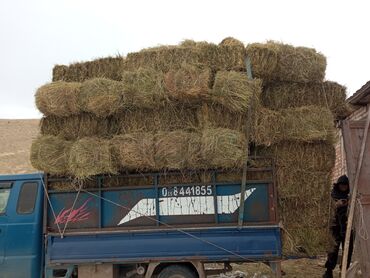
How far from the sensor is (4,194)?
7.37m

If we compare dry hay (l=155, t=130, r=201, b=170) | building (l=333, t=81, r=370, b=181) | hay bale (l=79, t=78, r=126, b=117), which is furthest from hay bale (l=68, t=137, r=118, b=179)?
building (l=333, t=81, r=370, b=181)

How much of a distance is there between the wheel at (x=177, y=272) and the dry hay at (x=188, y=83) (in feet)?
8.56

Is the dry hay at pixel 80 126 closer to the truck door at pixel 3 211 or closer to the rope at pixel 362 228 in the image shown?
the truck door at pixel 3 211

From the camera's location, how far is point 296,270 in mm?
9297

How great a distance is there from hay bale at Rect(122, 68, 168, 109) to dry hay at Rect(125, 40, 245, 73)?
282 millimetres

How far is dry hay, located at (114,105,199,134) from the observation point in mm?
7031

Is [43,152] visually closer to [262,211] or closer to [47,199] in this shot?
[47,199]

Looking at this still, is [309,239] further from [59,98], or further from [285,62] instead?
[59,98]

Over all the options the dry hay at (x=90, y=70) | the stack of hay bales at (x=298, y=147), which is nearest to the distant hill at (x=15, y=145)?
the dry hay at (x=90, y=70)

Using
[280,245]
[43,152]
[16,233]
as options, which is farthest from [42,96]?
[280,245]

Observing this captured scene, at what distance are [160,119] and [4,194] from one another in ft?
9.62

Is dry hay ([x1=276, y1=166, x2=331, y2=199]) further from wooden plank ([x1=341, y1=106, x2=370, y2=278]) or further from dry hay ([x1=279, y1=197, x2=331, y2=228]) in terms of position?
wooden plank ([x1=341, y1=106, x2=370, y2=278])

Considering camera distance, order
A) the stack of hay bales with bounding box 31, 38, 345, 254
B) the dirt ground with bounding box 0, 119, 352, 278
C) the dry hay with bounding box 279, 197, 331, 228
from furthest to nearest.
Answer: the dirt ground with bounding box 0, 119, 352, 278 < the dry hay with bounding box 279, 197, 331, 228 < the stack of hay bales with bounding box 31, 38, 345, 254

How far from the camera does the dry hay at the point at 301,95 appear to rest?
7.12 metres
